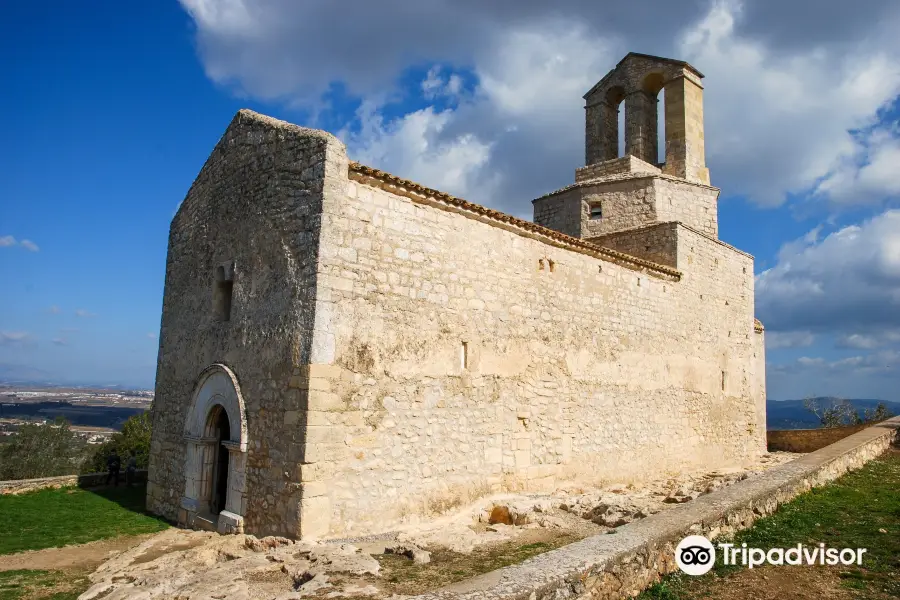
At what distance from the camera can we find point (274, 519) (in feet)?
25.5

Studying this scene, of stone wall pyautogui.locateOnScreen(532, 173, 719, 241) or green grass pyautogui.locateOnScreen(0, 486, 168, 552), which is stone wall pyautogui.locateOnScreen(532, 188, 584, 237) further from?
green grass pyautogui.locateOnScreen(0, 486, 168, 552)

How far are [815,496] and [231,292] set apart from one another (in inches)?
366

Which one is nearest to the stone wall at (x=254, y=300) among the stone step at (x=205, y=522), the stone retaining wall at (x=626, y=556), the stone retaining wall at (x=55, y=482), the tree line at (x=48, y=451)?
the stone step at (x=205, y=522)

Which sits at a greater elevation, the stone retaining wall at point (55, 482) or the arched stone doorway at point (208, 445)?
the arched stone doorway at point (208, 445)

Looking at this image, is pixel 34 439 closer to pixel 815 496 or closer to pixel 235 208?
pixel 235 208

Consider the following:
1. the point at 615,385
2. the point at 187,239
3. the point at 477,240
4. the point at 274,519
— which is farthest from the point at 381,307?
the point at 615,385

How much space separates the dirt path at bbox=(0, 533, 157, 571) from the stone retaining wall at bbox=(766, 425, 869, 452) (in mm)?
20860

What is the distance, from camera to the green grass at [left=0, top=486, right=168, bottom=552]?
897 centimetres

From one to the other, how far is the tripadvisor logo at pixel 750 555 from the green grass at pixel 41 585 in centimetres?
638

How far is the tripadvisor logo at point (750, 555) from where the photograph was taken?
5.68 metres

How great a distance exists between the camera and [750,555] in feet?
19.5

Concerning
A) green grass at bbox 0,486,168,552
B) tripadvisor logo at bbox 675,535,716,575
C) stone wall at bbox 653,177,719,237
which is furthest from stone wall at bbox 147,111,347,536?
stone wall at bbox 653,177,719,237

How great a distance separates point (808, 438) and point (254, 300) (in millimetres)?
20483

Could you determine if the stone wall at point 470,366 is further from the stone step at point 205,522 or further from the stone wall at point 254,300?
the stone step at point 205,522
